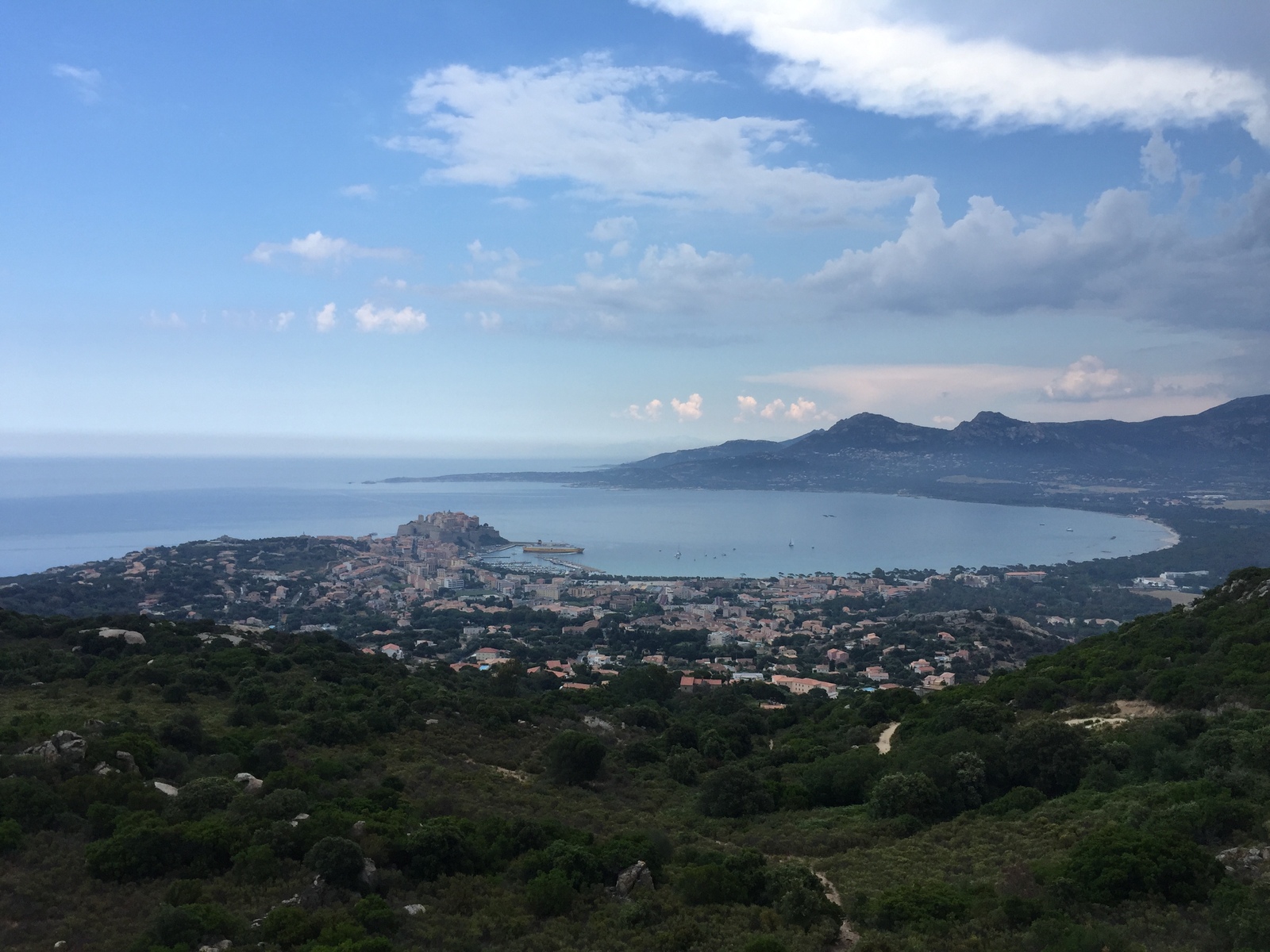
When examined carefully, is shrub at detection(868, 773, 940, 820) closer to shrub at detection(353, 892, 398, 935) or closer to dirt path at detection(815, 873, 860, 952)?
dirt path at detection(815, 873, 860, 952)

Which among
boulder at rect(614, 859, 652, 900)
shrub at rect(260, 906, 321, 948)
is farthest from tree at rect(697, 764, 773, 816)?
shrub at rect(260, 906, 321, 948)

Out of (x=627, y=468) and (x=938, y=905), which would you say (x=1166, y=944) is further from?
(x=627, y=468)

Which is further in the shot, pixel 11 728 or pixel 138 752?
pixel 11 728

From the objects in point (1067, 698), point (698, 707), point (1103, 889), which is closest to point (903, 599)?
point (698, 707)

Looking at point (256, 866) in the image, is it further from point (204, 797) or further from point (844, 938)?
point (844, 938)

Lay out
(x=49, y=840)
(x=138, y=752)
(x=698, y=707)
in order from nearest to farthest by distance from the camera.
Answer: (x=49, y=840) < (x=138, y=752) < (x=698, y=707)

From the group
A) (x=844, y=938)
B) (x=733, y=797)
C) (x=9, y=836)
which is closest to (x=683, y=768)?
(x=733, y=797)

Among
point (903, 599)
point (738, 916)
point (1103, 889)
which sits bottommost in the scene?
point (903, 599)

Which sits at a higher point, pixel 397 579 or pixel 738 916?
pixel 738 916
